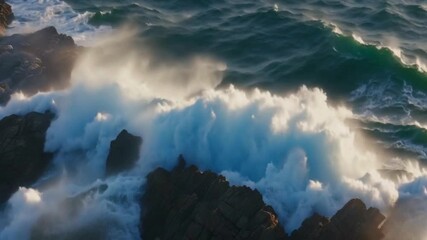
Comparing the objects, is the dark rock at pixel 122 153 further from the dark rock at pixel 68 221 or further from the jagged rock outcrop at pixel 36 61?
the jagged rock outcrop at pixel 36 61

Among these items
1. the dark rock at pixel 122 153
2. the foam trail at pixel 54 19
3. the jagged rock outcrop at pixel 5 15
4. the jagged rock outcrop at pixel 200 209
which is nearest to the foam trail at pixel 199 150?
the dark rock at pixel 122 153

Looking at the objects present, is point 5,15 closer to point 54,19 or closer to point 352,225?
point 54,19

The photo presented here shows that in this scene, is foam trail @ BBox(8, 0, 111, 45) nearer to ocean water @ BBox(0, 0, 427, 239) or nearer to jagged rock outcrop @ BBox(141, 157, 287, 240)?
ocean water @ BBox(0, 0, 427, 239)

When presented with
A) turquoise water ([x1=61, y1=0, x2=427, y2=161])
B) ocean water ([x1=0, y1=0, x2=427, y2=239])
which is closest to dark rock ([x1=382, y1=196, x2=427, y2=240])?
ocean water ([x1=0, y1=0, x2=427, y2=239])

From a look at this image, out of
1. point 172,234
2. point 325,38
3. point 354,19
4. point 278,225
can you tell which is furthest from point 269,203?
point 354,19

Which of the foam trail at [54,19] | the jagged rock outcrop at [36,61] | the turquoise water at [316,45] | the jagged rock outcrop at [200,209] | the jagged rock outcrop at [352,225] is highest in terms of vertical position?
the jagged rock outcrop at [352,225]

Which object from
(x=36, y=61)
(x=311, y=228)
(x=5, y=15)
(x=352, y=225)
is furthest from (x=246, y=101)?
(x=5, y=15)
